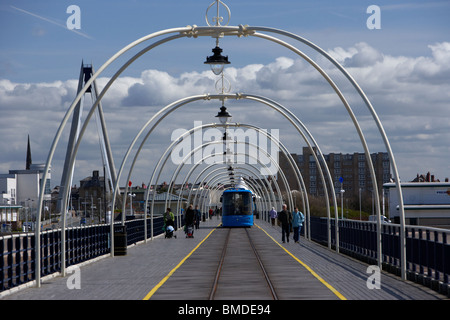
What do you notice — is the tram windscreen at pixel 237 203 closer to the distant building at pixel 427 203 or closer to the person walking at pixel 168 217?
the distant building at pixel 427 203

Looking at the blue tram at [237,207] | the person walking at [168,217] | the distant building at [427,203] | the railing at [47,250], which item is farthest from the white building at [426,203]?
the railing at [47,250]

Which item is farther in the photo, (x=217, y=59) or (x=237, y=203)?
(x=237, y=203)

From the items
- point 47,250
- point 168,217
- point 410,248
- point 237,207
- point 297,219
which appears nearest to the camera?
point 410,248

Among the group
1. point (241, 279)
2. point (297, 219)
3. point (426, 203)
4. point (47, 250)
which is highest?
point (426, 203)

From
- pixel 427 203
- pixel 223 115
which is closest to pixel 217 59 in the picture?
pixel 223 115

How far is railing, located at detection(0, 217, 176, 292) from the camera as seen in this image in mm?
15400

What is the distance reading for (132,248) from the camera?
104ft

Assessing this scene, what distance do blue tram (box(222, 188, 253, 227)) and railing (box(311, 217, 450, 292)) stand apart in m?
29.5

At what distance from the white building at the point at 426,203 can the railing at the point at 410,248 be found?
38187mm

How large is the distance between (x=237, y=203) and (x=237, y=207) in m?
0.62

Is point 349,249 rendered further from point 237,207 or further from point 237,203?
point 237,207

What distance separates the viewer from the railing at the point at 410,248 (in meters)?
14.7

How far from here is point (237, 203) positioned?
5838 cm
